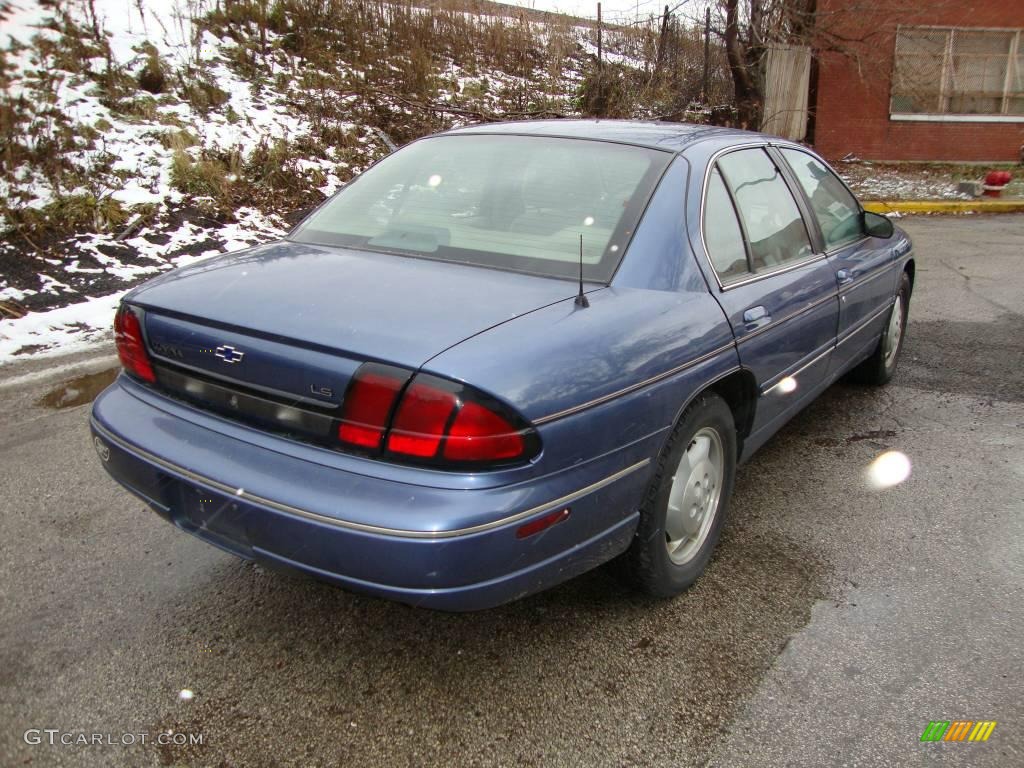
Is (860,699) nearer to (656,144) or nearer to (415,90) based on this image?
(656,144)

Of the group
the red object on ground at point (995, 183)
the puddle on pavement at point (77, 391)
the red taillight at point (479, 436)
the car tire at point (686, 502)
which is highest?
the red taillight at point (479, 436)

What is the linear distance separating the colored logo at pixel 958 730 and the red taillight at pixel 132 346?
7.98ft

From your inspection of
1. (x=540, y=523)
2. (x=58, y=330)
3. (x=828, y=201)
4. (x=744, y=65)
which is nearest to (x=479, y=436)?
Answer: (x=540, y=523)

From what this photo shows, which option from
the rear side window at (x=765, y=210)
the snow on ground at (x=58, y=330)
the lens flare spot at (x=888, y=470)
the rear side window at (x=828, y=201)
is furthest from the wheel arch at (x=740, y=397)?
the snow on ground at (x=58, y=330)

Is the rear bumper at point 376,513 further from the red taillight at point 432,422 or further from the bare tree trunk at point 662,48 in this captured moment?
the bare tree trunk at point 662,48

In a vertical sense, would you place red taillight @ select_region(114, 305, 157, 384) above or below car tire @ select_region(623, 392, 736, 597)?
above

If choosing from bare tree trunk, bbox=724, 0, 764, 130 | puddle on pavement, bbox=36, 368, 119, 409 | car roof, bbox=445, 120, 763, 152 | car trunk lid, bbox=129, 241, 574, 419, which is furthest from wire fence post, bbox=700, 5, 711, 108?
car trunk lid, bbox=129, 241, 574, 419

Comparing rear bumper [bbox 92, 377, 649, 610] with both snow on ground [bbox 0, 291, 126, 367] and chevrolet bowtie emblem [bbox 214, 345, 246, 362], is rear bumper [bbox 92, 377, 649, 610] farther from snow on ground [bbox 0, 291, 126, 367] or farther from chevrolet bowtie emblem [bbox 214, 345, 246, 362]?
snow on ground [bbox 0, 291, 126, 367]

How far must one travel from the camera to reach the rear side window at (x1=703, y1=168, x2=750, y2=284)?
271 cm

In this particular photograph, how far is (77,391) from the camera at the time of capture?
470 centimetres

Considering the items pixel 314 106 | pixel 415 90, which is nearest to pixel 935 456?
pixel 314 106

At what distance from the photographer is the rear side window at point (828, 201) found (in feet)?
11.9

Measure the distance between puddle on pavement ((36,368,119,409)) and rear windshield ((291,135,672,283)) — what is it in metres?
2.38

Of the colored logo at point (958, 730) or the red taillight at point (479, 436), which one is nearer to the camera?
the red taillight at point (479, 436)
